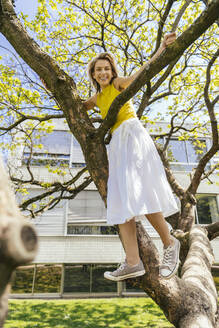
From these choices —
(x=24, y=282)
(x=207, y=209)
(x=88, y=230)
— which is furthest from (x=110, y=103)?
(x=207, y=209)

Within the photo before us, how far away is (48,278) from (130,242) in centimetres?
1054

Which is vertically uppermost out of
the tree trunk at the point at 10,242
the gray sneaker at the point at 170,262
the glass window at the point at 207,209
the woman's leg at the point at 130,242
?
the tree trunk at the point at 10,242

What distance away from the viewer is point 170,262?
2201mm

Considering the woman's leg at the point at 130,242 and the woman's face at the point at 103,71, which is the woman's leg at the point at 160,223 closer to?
the woman's leg at the point at 130,242

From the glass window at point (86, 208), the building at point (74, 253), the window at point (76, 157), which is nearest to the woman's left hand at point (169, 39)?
the building at point (74, 253)

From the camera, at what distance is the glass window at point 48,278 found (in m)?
11.0

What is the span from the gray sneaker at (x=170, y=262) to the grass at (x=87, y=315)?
4708 millimetres

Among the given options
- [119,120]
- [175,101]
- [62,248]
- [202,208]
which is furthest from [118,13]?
[202,208]

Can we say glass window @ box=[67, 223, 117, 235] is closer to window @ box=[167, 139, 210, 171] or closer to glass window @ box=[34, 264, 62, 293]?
glass window @ box=[34, 264, 62, 293]

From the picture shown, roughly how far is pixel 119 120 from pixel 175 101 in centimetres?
546

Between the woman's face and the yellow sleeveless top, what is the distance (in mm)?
79

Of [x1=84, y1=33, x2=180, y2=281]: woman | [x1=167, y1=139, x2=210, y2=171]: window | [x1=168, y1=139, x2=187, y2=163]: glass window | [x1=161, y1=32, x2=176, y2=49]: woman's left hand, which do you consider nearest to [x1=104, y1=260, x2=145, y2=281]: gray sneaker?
[x1=84, y1=33, x2=180, y2=281]: woman

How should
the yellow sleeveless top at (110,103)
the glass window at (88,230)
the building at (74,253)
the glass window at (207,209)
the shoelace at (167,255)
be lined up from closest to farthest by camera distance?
the shoelace at (167,255) < the yellow sleeveless top at (110,103) < the building at (74,253) < the glass window at (88,230) < the glass window at (207,209)

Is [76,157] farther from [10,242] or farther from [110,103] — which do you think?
[10,242]
